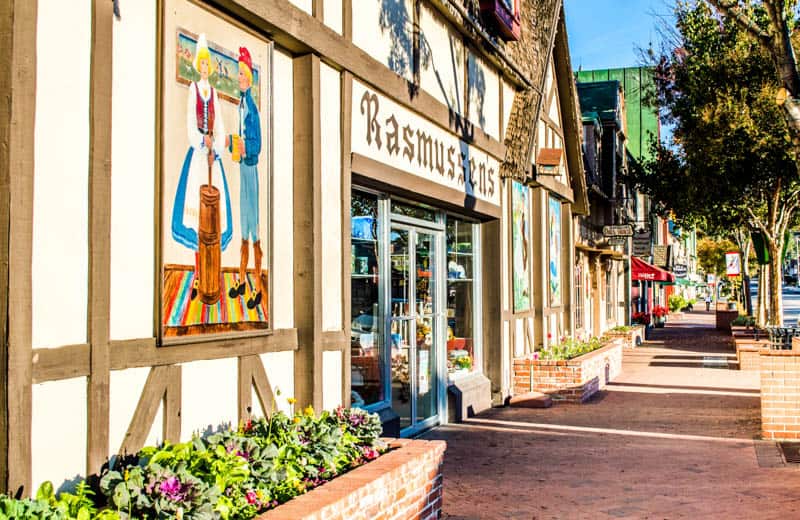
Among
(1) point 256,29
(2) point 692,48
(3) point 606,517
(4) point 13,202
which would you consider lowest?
(3) point 606,517

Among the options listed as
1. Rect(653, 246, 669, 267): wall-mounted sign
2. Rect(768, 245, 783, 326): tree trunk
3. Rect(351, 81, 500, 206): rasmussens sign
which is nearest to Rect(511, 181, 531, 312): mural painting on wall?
Rect(351, 81, 500, 206): rasmussens sign

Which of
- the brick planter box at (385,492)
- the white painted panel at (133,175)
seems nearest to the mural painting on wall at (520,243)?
the brick planter box at (385,492)

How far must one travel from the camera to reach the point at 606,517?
6.81 m

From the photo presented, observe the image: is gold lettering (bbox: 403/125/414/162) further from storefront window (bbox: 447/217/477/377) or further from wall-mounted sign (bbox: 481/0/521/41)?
wall-mounted sign (bbox: 481/0/521/41)

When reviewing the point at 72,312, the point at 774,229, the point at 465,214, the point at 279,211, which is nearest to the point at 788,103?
the point at 465,214

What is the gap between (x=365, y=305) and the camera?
8.95 meters

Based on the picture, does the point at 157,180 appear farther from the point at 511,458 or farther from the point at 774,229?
the point at 774,229

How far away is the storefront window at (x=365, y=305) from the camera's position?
8703 millimetres

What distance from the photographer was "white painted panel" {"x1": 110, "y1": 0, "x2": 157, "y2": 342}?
4883 mm

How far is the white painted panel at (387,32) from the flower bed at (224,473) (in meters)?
3.73

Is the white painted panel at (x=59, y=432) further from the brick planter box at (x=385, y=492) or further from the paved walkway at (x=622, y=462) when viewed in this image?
the paved walkway at (x=622, y=462)

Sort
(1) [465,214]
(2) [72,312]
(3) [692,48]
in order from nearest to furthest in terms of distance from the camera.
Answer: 1. (2) [72,312]
2. (1) [465,214]
3. (3) [692,48]

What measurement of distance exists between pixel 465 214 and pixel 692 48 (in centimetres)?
1346

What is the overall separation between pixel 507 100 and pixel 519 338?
12.3ft
